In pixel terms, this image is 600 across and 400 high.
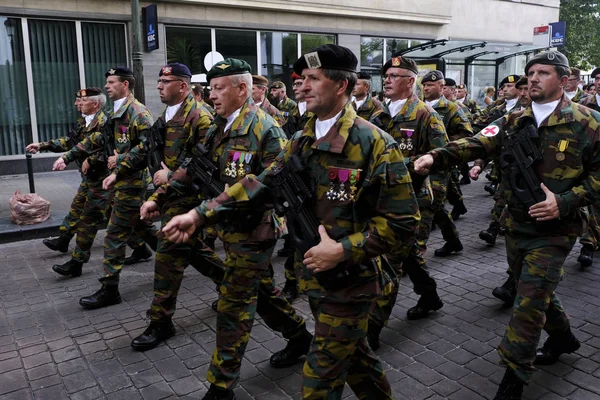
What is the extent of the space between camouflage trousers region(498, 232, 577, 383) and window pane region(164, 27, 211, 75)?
42.4ft

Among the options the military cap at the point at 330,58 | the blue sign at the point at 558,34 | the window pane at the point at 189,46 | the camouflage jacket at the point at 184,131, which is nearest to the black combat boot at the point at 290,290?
the camouflage jacket at the point at 184,131

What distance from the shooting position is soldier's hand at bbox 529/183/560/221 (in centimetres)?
345

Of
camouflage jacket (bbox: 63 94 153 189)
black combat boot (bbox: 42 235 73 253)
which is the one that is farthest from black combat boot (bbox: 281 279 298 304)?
black combat boot (bbox: 42 235 73 253)

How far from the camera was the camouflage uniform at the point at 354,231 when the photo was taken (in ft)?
8.74

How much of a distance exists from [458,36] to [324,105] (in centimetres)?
2089

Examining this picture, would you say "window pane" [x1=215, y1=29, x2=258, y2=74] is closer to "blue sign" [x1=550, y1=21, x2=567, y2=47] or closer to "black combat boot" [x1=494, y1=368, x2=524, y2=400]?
"blue sign" [x1=550, y1=21, x2=567, y2=47]

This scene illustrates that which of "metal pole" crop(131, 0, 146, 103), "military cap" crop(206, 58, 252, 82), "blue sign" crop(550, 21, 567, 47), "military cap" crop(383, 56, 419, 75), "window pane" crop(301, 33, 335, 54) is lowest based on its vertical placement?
"military cap" crop(206, 58, 252, 82)

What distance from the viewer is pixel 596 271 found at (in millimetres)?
6441

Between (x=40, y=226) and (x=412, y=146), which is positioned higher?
(x=412, y=146)

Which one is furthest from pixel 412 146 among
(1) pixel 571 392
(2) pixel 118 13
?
(2) pixel 118 13

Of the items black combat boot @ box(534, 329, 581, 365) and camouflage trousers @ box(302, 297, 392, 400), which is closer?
camouflage trousers @ box(302, 297, 392, 400)

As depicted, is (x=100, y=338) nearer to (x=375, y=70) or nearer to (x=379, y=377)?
(x=379, y=377)

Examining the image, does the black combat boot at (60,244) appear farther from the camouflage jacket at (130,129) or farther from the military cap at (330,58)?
the military cap at (330,58)

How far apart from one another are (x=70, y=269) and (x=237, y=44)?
11057 mm
